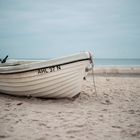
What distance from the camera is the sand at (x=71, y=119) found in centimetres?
286

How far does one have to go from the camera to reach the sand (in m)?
2.86

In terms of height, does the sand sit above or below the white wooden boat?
below

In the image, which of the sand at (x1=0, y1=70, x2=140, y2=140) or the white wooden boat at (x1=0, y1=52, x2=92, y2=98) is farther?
the white wooden boat at (x1=0, y1=52, x2=92, y2=98)

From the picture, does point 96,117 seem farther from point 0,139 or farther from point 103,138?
point 0,139

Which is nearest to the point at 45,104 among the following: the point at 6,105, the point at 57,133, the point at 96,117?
the point at 6,105

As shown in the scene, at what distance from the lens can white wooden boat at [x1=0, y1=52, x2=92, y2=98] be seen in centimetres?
477

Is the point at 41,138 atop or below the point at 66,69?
below

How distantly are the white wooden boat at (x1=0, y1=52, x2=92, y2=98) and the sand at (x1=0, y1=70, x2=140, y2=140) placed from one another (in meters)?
0.28

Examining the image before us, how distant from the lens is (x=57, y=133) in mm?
2918

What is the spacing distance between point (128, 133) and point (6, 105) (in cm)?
310

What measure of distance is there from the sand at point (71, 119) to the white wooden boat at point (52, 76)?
0.93ft

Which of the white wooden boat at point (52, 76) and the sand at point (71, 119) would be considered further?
the white wooden boat at point (52, 76)

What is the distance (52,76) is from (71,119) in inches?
60.4

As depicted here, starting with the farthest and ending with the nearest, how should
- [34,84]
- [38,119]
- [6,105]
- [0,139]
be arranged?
1. [34,84]
2. [6,105]
3. [38,119]
4. [0,139]
